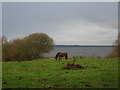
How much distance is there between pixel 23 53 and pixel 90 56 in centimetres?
991

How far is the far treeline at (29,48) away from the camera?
29.5 m

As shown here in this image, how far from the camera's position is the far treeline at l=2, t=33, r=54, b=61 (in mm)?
29500

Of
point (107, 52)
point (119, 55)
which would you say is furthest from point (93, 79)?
point (107, 52)

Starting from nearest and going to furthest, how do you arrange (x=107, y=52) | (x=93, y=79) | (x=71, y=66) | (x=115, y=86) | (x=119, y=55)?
(x=115, y=86) < (x=93, y=79) < (x=71, y=66) < (x=119, y=55) < (x=107, y=52)

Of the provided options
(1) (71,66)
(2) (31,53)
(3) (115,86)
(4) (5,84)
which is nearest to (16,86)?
(4) (5,84)

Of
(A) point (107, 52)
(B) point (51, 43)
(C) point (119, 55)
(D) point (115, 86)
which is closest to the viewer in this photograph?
(D) point (115, 86)

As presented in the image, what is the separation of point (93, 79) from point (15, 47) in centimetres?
2096

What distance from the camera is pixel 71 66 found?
54.2 ft

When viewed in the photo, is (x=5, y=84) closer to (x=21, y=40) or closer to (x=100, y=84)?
(x=100, y=84)

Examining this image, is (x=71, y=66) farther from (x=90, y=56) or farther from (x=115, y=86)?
(x=90, y=56)

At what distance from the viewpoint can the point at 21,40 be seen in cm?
3153

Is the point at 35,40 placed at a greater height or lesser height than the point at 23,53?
greater

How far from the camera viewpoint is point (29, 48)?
2981 cm

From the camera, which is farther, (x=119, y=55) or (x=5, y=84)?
(x=119, y=55)
